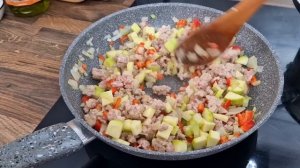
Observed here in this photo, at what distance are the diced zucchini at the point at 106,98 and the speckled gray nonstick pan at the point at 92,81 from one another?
0.06 metres

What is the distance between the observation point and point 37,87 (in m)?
0.99

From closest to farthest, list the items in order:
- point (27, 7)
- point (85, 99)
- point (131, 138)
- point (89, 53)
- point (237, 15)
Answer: point (237, 15) → point (131, 138) → point (85, 99) → point (89, 53) → point (27, 7)

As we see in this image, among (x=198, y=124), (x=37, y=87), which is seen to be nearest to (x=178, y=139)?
(x=198, y=124)

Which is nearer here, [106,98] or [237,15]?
[237,15]

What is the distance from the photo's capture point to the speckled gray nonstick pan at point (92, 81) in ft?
2.20

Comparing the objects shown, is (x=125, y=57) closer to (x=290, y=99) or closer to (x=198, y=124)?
(x=198, y=124)

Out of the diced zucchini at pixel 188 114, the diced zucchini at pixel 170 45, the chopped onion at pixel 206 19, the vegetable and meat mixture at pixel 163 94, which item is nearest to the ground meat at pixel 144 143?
the vegetable and meat mixture at pixel 163 94

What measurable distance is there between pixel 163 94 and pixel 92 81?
188mm

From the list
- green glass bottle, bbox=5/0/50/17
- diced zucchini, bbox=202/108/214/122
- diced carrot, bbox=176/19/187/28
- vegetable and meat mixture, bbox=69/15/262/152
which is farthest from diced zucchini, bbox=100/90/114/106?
green glass bottle, bbox=5/0/50/17

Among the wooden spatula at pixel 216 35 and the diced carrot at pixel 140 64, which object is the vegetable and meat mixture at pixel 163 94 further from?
the wooden spatula at pixel 216 35

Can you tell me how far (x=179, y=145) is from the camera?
76cm

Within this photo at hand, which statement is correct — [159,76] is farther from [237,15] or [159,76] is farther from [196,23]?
[237,15]

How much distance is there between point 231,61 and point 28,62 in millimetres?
551

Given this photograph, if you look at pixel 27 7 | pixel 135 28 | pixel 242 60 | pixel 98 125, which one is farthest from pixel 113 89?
pixel 27 7
